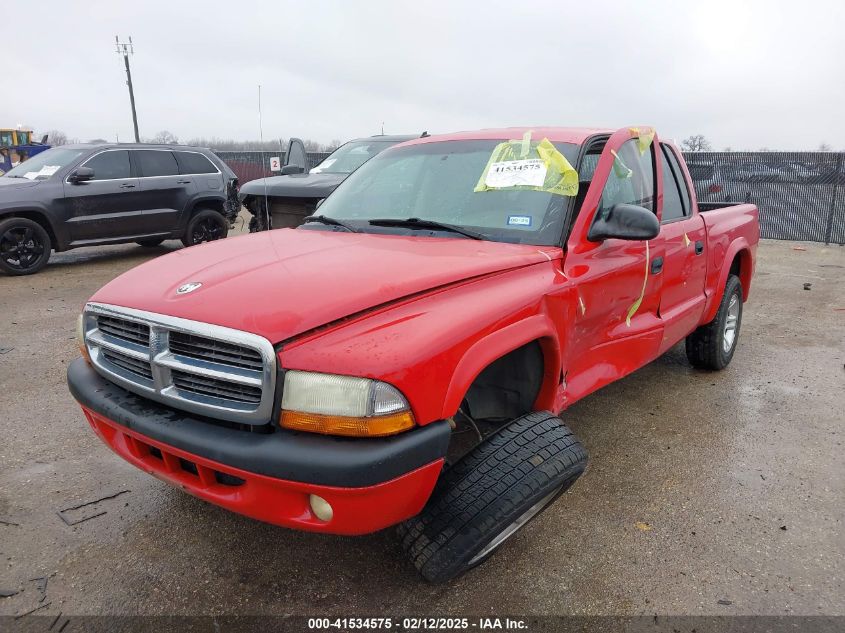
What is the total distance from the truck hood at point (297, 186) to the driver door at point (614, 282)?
3.78 m

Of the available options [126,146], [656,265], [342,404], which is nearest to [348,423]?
[342,404]

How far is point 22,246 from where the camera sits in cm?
799

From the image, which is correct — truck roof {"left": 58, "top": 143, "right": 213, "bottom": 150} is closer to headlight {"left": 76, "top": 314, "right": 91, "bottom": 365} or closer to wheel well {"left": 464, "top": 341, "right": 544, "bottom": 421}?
headlight {"left": 76, "top": 314, "right": 91, "bottom": 365}

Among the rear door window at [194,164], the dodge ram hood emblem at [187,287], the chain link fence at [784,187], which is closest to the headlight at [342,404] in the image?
the dodge ram hood emblem at [187,287]

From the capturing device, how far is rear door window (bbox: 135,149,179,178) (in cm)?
896

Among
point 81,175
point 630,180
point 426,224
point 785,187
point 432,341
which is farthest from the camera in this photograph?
point 785,187

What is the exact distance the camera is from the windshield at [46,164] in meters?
8.23

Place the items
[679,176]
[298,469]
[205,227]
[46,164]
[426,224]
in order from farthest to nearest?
[205,227], [46,164], [679,176], [426,224], [298,469]

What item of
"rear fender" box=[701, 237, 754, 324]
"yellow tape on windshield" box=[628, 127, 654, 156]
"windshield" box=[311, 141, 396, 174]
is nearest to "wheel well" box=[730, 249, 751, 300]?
"rear fender" box=[701, 237, 754, 324]

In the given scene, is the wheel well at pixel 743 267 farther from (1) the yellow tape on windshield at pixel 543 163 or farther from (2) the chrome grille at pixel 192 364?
(2) the chrome grille at pixel 192 364

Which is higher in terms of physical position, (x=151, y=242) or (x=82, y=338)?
(x=82, y=338)

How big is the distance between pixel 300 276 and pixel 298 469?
74cm

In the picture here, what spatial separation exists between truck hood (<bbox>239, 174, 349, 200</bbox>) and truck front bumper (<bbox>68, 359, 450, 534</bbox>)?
463cm

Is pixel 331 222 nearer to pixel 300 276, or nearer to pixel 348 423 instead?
pixel 300 276
